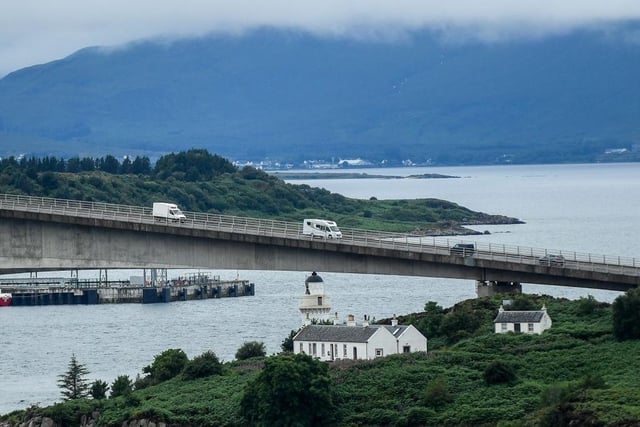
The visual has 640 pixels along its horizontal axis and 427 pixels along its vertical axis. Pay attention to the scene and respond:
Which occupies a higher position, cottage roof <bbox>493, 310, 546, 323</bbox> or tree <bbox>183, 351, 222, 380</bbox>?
cottage roof <bbox>493, 310, 546, 323</bbox>

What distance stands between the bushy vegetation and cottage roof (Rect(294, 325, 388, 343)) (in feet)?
7.94

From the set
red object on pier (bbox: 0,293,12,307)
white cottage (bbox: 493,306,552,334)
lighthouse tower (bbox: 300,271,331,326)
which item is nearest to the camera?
white cottage (bbox: 493,306,552,334)

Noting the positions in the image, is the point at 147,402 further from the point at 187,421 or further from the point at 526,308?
the point at 526,308

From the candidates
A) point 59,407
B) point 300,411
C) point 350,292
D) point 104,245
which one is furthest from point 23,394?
point 350,292

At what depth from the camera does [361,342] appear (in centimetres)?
7469

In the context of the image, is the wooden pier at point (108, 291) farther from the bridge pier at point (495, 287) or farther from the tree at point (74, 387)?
the bridge pier at point (495, 287)

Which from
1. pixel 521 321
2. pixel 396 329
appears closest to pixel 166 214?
pixel 396 329

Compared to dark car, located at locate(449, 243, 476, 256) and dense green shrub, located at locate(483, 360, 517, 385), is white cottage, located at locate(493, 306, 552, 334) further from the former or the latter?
dark car, located at locate(449, 243, 476, 256)

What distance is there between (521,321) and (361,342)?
20.7ft

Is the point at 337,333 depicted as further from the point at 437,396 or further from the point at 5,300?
the point at 5,300

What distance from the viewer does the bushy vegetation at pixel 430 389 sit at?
211 feet

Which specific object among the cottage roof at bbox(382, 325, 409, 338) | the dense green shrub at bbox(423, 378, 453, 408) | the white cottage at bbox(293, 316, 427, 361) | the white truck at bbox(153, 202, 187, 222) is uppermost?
the white truck at bbox(153, 202, 187, 222)

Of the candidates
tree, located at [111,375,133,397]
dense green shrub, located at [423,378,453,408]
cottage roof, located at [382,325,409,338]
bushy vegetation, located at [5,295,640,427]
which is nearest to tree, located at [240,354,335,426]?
bushy vegetation, located at [5,295,640,427]

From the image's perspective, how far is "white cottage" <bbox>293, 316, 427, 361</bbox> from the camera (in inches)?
2943
